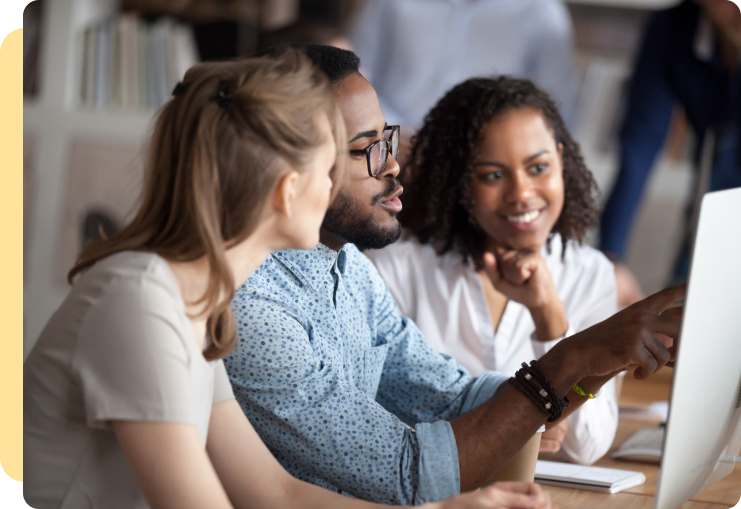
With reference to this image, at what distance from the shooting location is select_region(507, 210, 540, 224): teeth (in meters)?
1.47

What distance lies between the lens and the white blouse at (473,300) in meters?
1.52

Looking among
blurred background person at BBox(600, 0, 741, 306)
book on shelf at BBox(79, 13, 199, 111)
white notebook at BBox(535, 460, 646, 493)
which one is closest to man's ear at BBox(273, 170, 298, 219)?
white notebook at BBox(535, 460, 646, 493)

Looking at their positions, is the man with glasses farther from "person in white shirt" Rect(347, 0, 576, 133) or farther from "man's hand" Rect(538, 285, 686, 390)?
"person in white shirt" Rect(347, 0, 576, 133)

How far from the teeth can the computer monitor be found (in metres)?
0.60

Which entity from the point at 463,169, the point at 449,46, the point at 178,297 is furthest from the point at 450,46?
the point at 178,297

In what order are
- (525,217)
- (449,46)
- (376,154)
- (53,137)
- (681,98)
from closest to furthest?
(376,154) → (525,217) → (681,98) → (449,46) → (53,137)

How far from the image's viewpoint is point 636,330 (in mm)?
968

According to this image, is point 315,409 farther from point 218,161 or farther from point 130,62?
point 130,62

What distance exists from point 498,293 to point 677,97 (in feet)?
4.98

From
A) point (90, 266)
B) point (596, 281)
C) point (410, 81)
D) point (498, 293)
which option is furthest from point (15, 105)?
point (410, 81)

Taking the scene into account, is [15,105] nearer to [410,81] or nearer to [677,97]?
[410,81]

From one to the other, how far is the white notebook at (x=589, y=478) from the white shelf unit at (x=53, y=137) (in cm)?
233

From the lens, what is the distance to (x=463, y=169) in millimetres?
1518

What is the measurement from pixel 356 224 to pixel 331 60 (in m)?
0.22
